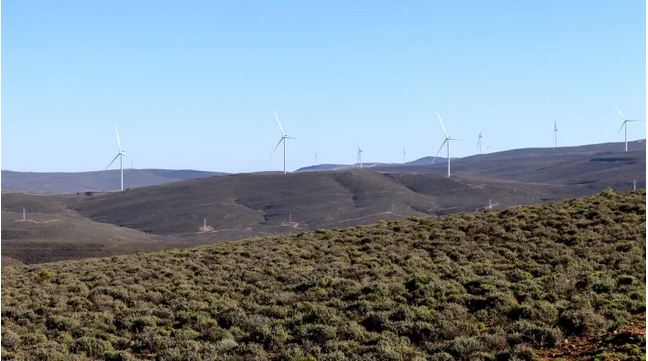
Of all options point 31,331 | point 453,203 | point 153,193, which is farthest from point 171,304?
point 153,193

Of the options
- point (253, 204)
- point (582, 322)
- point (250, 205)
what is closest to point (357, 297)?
point (582, 322)

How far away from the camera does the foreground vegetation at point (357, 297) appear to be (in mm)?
17062

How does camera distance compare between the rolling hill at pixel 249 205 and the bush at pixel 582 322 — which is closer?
the bush at pixel 582 322

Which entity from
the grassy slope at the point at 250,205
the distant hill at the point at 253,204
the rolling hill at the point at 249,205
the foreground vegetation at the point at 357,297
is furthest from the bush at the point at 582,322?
the grassy slope at the point at 250,205

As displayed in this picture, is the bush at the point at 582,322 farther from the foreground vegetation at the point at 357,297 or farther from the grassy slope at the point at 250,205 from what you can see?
the grassy slope at the point at 250,205

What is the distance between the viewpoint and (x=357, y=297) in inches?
867

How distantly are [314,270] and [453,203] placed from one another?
10663cm

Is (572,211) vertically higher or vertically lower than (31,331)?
higher

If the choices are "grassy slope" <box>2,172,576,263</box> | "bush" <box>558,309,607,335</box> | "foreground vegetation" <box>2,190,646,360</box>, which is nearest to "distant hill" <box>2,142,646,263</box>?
"grassy slope" <box>2,172,576,263</box>

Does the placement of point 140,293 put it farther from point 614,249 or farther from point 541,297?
point 614,249

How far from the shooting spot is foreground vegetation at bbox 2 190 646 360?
17062mm

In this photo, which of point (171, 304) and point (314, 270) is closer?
point (171, 304)

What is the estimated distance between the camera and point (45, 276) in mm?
31266

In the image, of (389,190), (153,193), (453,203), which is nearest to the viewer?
(453,203)
